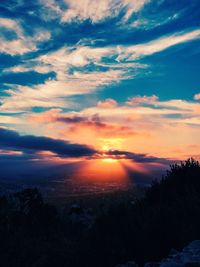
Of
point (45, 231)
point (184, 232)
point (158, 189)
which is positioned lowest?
point (45, 231)

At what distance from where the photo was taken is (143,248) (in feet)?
40.4

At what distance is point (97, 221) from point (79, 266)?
4.14 m

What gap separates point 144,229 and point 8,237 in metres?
12.4

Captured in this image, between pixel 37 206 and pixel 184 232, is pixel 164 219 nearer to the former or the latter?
pixel 184 232

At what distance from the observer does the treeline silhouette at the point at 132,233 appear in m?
12.3

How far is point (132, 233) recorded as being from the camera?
13469 mm

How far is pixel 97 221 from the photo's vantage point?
16969mm

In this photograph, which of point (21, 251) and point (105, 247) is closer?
point (105, 247)

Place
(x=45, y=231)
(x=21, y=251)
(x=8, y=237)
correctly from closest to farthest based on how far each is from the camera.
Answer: (x=21, y=251) → (x=8, y=237) → (x=45, y=231)

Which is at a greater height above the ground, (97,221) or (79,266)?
(97,221)

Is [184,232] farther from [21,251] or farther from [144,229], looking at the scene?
[21,251]

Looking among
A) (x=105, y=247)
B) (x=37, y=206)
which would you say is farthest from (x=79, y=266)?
(x=37, y=206)

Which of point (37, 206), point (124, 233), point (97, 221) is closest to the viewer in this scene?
point (124, 233)

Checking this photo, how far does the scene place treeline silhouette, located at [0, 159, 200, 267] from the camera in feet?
40.3
